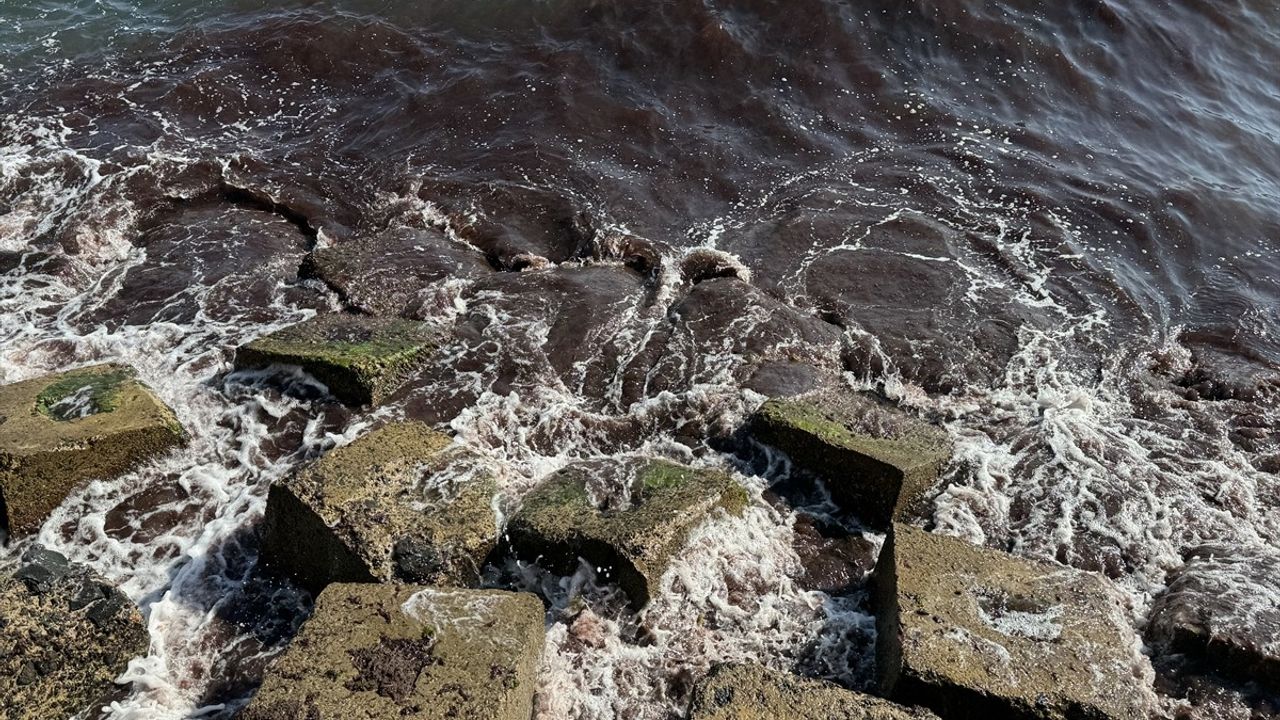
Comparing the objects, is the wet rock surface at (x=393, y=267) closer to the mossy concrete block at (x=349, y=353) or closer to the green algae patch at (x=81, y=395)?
the mossy concrete block at (x=349, y=353)

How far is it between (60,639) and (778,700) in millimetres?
3602

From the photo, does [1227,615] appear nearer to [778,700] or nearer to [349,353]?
[778,700]

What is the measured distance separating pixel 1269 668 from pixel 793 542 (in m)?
2.62

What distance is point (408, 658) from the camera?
4395 millimetres

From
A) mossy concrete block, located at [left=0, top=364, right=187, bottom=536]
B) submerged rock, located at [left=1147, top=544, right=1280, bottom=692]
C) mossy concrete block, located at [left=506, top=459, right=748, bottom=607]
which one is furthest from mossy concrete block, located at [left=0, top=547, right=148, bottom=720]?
submerged rock, located at [left=1147, top=544, right=1280, bottom=692]

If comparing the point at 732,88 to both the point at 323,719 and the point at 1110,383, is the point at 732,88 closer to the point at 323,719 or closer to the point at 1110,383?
the point at 1110,383

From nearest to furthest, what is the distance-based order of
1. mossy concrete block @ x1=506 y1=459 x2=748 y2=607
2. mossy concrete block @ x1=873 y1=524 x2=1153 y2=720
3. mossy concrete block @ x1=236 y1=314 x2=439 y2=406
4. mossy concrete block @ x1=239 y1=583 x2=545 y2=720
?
1. mossy concrete block @ x1=239 y1=583 x2=545 y2=720
2. mossy concrete block @ x1=873 y1=524 x2=1153 y2=720
3. mossy concrete block @ x1=506 y1=459 x2=748 y2=607
4. mossy concrete block @ x1=236 y1=314 x2=439 y2=406

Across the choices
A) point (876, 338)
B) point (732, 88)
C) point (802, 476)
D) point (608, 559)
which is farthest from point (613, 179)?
point (608, 559)

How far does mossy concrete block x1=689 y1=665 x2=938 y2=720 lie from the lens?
4395mm

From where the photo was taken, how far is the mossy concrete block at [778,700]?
14.4 feet

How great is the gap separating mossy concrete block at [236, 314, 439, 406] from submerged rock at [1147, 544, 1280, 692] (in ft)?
17.1

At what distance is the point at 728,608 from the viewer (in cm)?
546

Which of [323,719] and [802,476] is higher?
[323,719]

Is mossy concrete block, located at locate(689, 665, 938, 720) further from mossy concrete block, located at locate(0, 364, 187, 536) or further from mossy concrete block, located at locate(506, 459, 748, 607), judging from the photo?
mossy concrete block, located at locate(0, 364, 187, 536)
